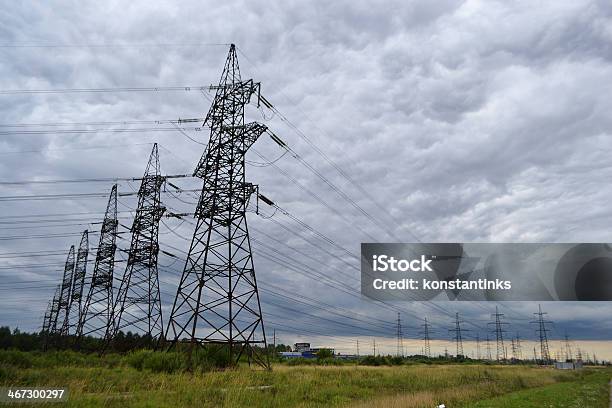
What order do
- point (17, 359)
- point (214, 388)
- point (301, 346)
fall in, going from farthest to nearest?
1. point (301, 346)
2. point (17, 359)
3. point (214, 388)

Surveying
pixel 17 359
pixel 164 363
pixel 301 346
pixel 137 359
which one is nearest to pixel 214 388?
pixel 164 363

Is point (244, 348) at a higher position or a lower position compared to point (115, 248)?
lower

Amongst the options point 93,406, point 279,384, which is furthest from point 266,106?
point 93,406

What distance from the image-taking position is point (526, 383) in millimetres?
45094

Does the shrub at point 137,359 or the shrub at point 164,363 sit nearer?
the shrub at point 164,363

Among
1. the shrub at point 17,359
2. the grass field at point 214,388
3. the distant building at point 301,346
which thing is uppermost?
the distant building at point 301,346

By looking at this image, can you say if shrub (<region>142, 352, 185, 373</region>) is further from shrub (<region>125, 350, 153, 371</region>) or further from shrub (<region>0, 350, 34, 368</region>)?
shrub (<region>0, 350, 34, 368</region>)

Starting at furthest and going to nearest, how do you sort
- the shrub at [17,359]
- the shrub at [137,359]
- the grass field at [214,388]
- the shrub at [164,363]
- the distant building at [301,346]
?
the distant building at [301,346] → the shrub at [17,359] → the shrub at [137,359] → the shrub at [164,363] → the grass field at [214,388]

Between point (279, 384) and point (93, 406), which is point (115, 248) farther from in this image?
point (93, 406)

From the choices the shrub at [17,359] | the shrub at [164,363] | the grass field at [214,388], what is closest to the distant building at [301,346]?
the grass field at [214,388]

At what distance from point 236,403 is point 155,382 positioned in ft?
16.9

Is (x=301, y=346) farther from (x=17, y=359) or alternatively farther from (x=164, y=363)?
(x=164, y=363)

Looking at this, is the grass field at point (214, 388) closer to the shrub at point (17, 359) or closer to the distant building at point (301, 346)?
the shrub at point (17, 359)

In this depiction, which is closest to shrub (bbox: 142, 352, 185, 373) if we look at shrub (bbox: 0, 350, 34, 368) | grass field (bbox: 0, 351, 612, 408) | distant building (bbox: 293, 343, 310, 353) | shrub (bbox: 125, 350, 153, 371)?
grass field (bbox: 0, 351, 612, 408)
